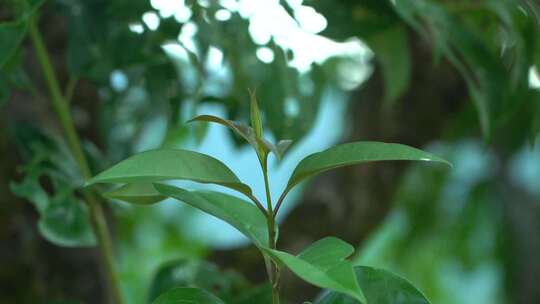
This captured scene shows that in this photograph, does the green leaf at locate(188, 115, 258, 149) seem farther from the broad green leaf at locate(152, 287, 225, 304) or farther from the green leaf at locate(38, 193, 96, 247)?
the green leaf at locate(38, 193, 96, 247)

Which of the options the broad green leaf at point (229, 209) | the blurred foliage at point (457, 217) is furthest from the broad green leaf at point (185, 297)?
the blurred foliage at point (457, 217)

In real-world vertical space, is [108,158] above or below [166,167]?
below

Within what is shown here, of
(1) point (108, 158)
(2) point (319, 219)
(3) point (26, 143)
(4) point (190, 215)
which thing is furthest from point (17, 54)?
(4) point (190, 215)

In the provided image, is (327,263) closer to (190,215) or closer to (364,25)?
(364,25)

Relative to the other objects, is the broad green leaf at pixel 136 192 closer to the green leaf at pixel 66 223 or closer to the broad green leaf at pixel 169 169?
the broad green leaf at pixel 169 169

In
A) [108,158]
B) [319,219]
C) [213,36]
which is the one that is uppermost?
[213,36]

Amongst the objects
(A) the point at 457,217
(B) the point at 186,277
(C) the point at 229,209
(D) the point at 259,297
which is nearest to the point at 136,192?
(C) the point at 229,209

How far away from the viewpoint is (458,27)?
1.93ft

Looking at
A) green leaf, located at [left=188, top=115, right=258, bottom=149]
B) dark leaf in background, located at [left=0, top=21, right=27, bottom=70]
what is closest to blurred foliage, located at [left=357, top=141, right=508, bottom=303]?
dark leaf in background, located at [left=0, top=21, right=27, bottom=70]

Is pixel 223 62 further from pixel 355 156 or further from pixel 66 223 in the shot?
pixel 355 156

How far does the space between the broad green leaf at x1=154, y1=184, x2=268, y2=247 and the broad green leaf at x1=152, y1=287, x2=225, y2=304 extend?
34 millimetres

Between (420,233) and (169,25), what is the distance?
1063mm

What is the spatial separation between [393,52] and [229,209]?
0.35 metres

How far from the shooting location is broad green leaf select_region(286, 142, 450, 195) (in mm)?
331
